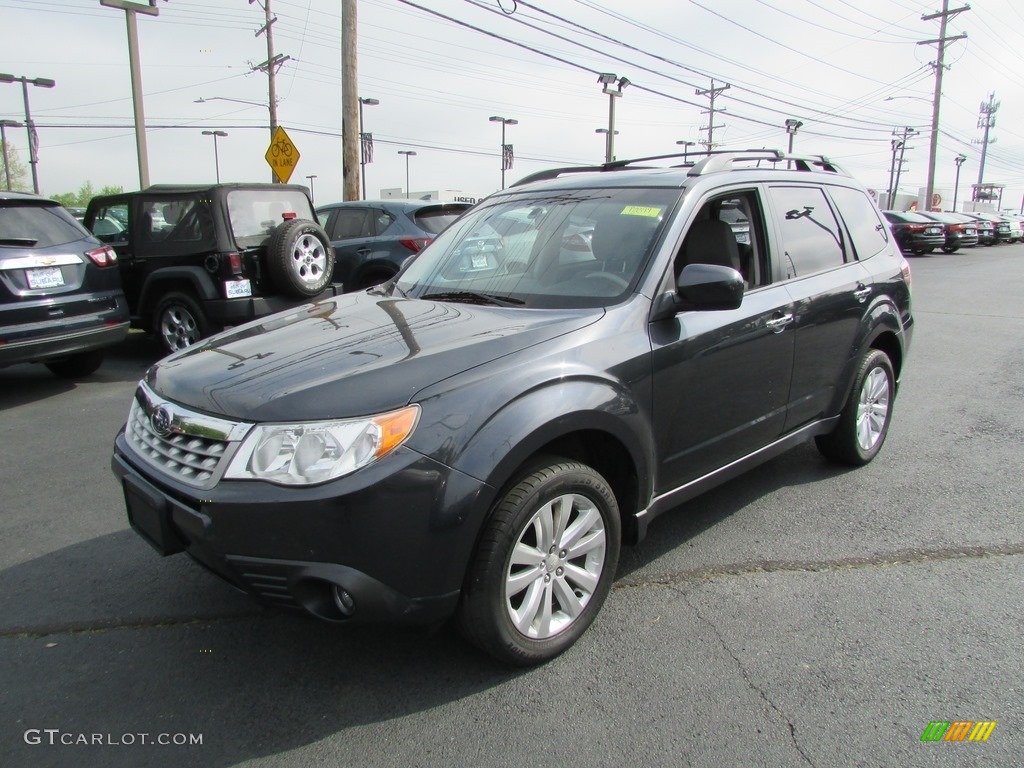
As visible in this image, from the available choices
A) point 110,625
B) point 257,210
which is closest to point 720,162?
point 110,625

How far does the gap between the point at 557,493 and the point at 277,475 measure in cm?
93

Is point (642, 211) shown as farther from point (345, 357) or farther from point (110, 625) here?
point (110, 625)

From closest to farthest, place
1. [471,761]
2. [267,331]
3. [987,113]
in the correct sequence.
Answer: [471,761] → [267,331] → [987,113]

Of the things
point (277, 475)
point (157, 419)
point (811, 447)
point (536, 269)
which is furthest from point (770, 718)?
point (811, 447)

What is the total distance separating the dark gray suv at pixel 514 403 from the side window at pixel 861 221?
278 millimetres

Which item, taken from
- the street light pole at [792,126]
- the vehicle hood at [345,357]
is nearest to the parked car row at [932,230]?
the street light pole at [792,126]

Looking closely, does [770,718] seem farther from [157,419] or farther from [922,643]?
[157,419]

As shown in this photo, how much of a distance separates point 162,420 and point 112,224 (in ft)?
24.0

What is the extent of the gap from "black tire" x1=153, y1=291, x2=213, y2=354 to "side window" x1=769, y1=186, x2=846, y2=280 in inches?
228

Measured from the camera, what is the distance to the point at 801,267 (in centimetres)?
396

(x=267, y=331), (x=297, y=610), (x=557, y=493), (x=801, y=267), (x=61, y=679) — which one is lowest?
(x=61, y=679)

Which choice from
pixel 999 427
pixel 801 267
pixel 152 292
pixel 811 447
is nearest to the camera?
pixel 801 267

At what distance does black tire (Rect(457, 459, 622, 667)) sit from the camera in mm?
2467

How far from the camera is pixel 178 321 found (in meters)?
7.97
